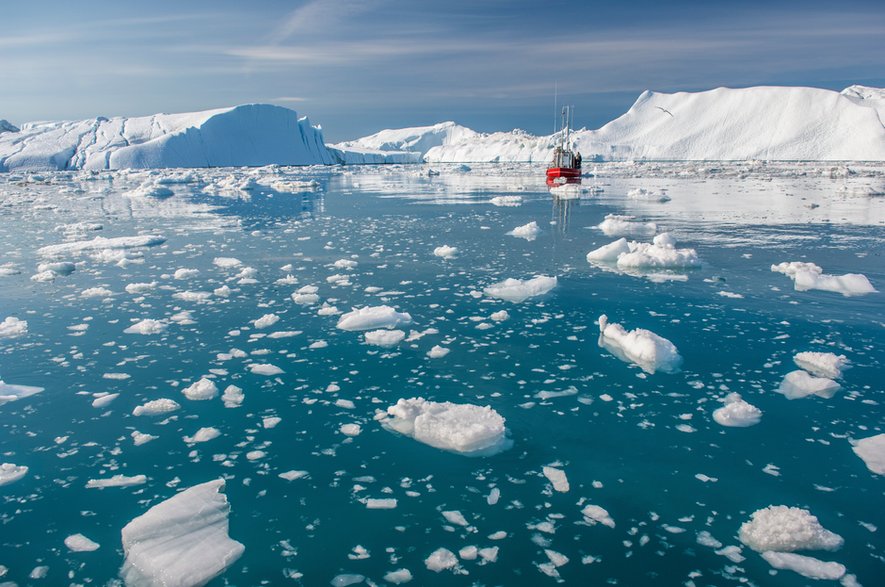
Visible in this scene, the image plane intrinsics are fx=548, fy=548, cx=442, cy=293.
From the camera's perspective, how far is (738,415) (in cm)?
463

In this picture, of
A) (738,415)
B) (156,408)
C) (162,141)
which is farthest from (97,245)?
(162,141)

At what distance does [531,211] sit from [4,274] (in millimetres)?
16312

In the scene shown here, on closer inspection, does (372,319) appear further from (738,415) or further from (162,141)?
(162,141)

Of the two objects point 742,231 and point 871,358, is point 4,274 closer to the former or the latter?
point 871,358

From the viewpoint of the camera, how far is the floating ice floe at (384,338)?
6.53m

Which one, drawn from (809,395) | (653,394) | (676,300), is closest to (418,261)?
(676,300)

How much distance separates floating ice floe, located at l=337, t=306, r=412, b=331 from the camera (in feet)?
23.2

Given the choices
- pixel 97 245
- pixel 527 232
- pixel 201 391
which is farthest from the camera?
pixel 527 232

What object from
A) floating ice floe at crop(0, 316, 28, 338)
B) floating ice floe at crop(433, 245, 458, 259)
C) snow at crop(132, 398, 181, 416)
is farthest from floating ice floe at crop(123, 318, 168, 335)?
floating ice floe at crop(433, 245, 458, 259)

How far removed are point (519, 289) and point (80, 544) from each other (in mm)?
6450

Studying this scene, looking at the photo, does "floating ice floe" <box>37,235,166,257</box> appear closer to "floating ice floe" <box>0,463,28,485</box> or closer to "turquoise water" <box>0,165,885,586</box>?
"turquoise water" <box>0,165,885,586</box>

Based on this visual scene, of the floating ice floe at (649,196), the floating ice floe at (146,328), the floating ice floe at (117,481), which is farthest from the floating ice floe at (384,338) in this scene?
the floating ice floe at (649,196)

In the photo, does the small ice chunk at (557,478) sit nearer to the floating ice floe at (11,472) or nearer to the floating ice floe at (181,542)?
the floating ice floe at (181,542)

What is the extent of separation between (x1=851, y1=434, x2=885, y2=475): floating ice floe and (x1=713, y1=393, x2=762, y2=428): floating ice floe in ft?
2.26
